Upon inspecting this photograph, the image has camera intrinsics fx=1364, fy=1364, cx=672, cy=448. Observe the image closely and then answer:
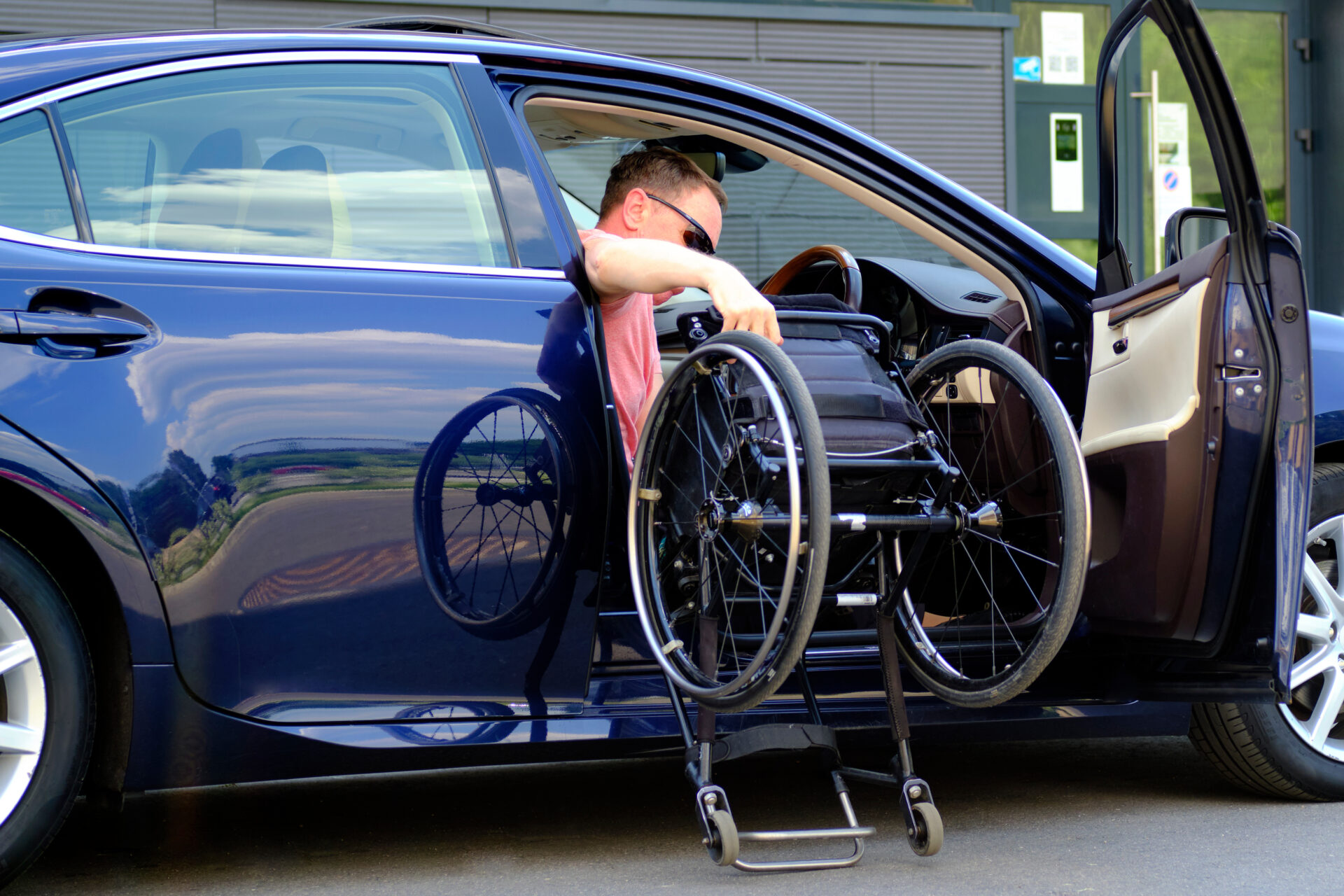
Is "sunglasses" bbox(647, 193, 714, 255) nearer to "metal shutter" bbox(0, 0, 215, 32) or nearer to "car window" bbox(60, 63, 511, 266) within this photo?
"car window" bbox(60, 63, 511, 266)

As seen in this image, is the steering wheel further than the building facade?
No

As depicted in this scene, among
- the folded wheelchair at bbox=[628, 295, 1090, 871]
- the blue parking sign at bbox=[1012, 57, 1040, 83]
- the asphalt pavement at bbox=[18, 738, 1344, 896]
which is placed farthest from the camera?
the blue parking sign at bbox=[1012, 57, 1040, 83]

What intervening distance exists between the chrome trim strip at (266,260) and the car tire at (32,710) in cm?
53

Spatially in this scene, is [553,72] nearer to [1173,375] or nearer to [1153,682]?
[1173,375]

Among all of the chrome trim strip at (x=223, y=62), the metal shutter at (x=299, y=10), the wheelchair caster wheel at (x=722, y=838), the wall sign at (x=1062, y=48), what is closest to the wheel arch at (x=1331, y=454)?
the wheelchair caster wheel at (x=722, y=838)

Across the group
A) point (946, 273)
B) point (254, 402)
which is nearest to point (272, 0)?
point (946, 273)

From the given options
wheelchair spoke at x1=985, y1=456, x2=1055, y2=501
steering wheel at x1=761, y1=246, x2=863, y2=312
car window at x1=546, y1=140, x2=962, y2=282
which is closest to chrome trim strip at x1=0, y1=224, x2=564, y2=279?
steering wheel at x1=761, y1=246, x2=863, y2=312

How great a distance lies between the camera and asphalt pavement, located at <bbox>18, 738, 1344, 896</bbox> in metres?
2.63

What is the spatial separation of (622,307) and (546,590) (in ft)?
2.28

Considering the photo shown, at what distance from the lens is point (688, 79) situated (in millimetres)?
2990

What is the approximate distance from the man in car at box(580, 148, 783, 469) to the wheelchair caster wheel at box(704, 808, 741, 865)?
74 cm

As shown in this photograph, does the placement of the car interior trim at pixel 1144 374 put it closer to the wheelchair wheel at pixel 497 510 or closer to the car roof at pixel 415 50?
the car roof at pixel 415 50

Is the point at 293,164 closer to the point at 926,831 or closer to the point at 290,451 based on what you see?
the point at 290,451

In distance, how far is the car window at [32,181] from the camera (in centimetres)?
246
